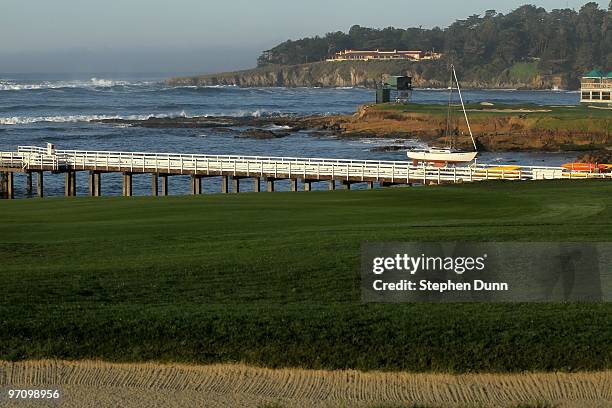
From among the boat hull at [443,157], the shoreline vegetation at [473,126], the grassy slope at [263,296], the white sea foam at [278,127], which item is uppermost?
the grassy slope at [263,296]

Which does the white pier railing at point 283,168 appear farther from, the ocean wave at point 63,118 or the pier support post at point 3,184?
the ocean wave at point 63,118

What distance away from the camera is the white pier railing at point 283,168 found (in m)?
47.4

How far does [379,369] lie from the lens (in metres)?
15.2

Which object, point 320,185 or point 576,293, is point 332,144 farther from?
point 576,293

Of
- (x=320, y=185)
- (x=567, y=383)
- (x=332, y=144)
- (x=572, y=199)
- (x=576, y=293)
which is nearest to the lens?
(x=567, y=383)

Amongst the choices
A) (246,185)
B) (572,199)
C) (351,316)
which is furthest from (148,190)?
(351,316)

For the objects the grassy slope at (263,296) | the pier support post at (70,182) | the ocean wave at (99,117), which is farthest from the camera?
the ocean wave at (99,117)

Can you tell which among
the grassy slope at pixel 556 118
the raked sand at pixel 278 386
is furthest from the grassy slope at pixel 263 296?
the grassy slope at pixel 556 118

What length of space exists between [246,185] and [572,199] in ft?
107

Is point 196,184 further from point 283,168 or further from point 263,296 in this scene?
point 263,296

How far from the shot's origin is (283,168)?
2002 inches

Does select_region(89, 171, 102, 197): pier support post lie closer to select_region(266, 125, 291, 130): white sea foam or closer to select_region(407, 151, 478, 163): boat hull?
select_region(407, 151, 478, 163): boat hull

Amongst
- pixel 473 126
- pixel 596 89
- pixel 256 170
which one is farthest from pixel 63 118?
pixel 256 170

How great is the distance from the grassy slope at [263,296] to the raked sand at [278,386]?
0.27 meters
